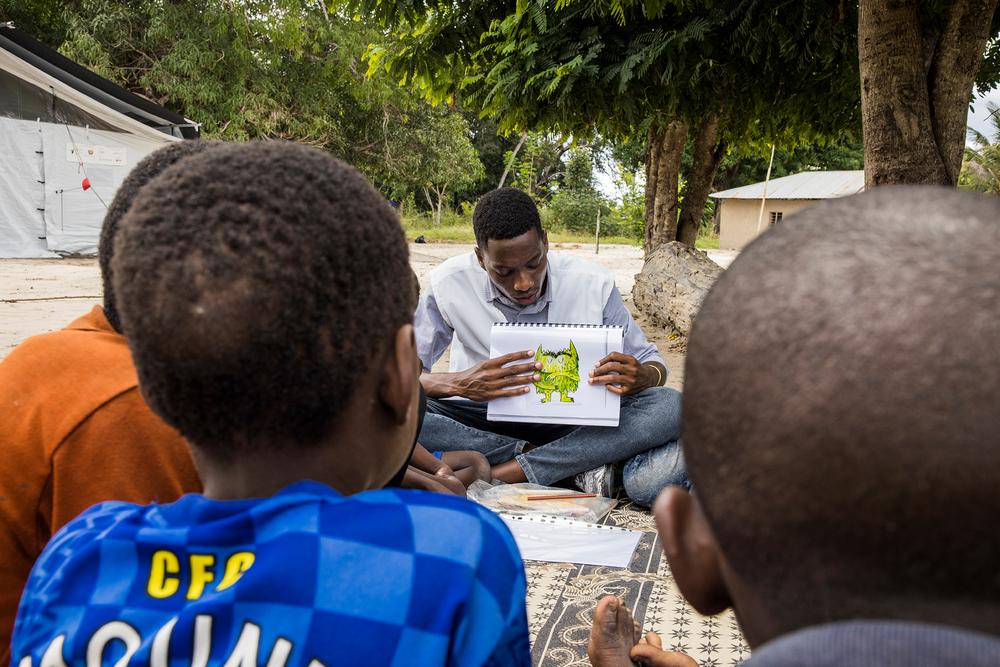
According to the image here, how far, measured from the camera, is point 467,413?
3383mm

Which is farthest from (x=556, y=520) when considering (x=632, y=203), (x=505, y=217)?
(x=632, y=203)

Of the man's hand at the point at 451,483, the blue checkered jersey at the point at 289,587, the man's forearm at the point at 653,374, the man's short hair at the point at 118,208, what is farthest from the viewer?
the man's forearm at the point at 653,374

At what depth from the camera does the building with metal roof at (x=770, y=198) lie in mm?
29719

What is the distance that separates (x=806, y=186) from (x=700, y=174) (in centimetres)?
2464

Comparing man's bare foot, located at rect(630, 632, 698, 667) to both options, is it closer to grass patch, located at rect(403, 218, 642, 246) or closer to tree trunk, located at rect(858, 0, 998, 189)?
tree trunk, located at rect(858, 0, 998, 189)

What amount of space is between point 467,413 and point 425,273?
9.99m

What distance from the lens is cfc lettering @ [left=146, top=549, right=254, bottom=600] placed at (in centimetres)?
85

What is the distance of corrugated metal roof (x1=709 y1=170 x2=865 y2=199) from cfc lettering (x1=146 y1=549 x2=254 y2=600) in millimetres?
30196

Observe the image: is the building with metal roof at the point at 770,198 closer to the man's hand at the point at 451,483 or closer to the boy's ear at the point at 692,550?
the man's hand at the point at 451,483

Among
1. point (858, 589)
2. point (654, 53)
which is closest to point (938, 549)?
point (858, 589)

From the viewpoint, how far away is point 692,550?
74 centimetres

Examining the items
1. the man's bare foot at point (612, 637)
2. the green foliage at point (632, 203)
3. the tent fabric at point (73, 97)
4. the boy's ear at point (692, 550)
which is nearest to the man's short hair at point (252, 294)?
the boy's ear at point (692, 550)

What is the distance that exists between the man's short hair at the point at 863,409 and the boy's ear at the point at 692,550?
6 centimetres

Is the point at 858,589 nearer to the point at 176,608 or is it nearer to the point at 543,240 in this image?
the point at 176,608
